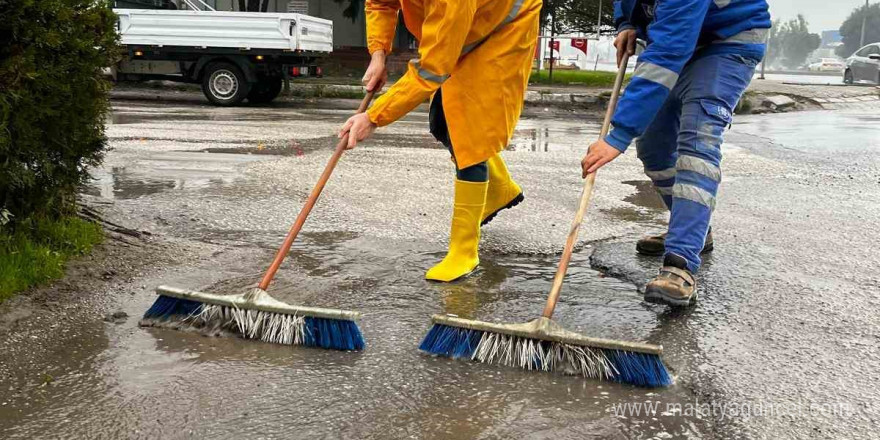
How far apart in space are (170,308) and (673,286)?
199 cm

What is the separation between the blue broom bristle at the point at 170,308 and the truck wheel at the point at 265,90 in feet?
40.3

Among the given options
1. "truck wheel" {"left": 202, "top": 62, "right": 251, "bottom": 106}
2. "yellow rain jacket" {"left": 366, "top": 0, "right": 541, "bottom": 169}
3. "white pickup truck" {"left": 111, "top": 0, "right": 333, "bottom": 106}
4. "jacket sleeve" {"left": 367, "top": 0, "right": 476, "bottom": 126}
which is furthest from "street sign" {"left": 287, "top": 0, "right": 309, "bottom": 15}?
"jacket sleeve" {"left": 367, "top": 0, "right": 476, "bottom": 126}

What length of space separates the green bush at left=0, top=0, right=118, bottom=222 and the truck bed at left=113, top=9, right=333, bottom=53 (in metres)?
10.8

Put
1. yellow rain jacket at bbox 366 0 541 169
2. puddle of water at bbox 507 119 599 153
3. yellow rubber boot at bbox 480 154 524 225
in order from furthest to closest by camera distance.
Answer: puddle of water at bbox 507 119 599 153 < yellow rubber boot at bbox 480 154 524 225 < yellow rain jacket at bbox 366 0 541 169

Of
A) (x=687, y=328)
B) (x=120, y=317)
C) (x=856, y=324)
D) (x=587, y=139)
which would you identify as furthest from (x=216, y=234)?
(x=587, y=139)

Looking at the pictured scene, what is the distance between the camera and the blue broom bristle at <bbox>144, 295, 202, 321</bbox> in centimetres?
305

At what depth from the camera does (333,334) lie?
2895 mm

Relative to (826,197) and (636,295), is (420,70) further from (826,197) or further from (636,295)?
(826,197)

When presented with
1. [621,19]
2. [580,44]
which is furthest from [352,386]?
[580,44]

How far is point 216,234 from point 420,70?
183 centimetres

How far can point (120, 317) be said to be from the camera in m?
3.15

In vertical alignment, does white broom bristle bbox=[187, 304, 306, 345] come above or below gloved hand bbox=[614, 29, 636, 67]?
below

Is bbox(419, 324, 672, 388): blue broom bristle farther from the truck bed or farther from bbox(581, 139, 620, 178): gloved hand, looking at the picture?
the truck bed

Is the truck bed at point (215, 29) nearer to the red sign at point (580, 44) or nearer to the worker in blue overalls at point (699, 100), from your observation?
the red sign at point (580, 44)
